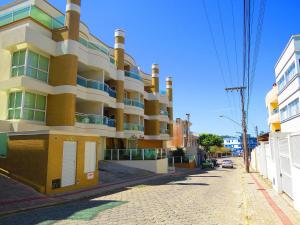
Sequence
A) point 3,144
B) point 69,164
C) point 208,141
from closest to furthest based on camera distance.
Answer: point 69,164
point 3,144
point 208,141

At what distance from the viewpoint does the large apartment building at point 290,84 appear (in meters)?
26.1

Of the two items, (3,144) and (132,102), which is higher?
(132,102)

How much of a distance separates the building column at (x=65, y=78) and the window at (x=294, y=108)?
68.8 ft

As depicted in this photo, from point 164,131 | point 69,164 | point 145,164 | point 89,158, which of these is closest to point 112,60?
point 145,164

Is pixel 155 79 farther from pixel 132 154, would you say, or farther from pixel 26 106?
pixel 26 106

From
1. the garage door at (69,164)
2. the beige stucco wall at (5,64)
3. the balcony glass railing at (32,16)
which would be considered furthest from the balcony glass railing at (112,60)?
the garage door at (69,164)

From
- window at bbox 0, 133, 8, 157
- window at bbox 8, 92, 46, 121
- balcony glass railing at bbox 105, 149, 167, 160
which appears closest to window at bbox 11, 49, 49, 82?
window at bbox 8, 92, 46, 121

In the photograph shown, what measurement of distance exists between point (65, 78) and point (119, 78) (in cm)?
1017

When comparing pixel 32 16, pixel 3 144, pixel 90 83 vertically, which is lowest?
pixel 3 144

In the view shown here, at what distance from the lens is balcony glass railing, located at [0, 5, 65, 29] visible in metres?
22.1

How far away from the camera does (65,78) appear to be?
23.3 metres

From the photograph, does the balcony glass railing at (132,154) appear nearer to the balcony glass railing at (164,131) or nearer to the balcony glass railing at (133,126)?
the balcony glass railing at (133,126)

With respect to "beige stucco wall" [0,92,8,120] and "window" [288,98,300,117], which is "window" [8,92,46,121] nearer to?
"beige stucco wall" [0,92,8,120]

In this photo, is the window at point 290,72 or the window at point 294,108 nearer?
the window at point 294,108
